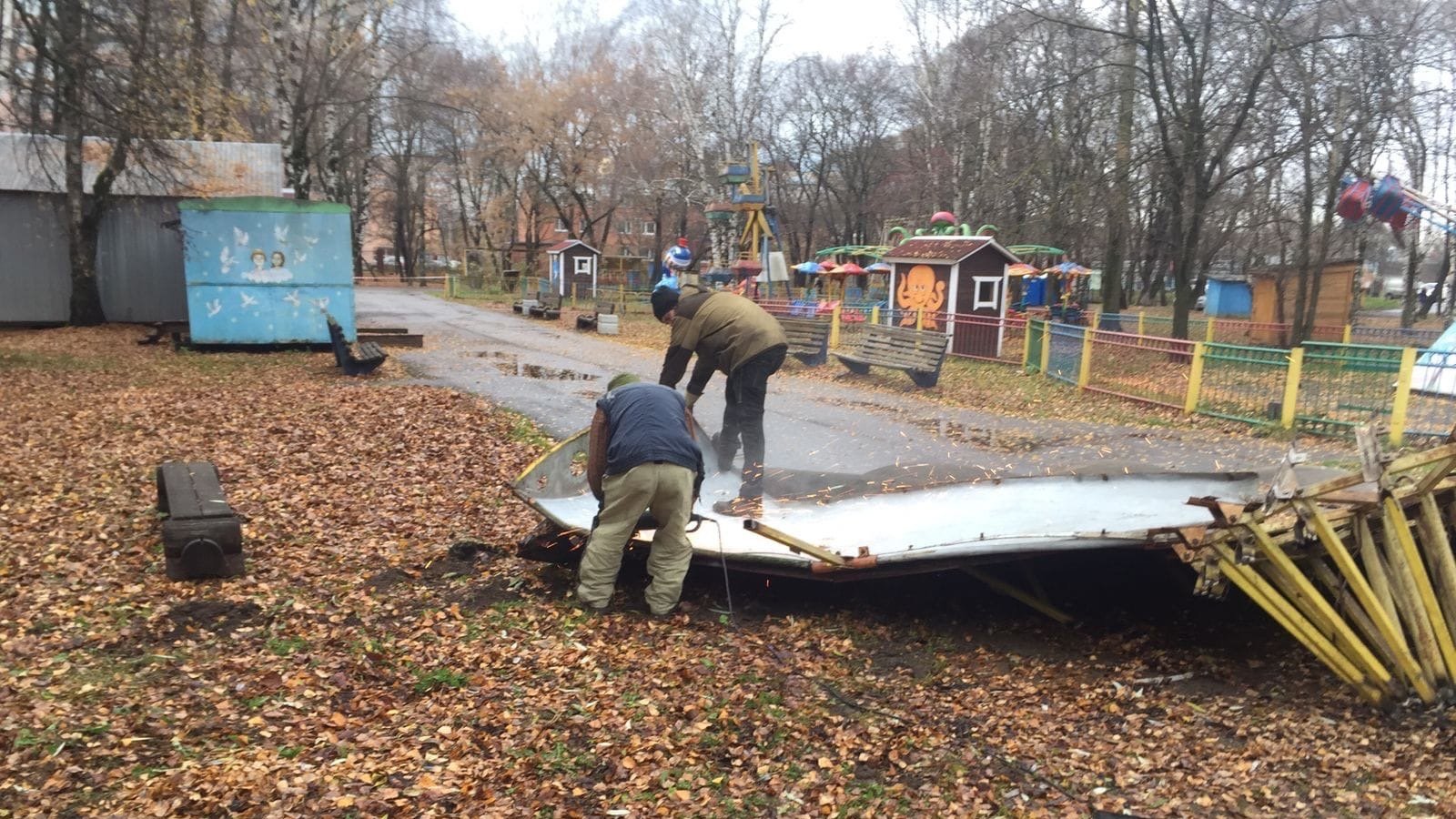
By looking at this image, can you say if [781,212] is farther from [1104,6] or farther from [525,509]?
[525,509]

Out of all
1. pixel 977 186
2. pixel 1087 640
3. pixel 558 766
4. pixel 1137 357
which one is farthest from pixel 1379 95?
pixel 558 766

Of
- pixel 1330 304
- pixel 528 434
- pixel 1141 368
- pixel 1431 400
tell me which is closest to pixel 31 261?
pixel 528 434

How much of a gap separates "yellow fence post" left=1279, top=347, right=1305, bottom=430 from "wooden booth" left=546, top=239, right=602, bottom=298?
31248 millimetres

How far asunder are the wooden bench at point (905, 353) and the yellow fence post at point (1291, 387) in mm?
4822

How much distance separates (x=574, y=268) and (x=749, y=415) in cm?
3402

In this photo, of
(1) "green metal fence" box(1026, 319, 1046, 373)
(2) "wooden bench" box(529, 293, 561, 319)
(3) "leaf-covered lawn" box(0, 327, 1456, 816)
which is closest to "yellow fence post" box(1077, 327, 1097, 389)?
(1) "green metal fence" box(1026, 319, 1046, 373)

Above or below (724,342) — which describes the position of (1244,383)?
below

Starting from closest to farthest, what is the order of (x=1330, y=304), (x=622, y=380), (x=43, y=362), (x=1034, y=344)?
(x=622, y=380) → (x=43, y=362) → (x=1034, y=344) → (x=1330, y=304)

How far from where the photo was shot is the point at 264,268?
53.7 feet

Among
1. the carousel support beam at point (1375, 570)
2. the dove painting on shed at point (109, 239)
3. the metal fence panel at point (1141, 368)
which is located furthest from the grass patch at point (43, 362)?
the carousel support beam at point (1375, 570)

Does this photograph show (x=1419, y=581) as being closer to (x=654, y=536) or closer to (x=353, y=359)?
(x=654, y=536)

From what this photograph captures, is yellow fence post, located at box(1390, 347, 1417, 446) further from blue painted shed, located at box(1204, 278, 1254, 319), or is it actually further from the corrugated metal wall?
blue painted shed, located at box(1204, 278, 1254, 319)

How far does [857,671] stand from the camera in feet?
16.0

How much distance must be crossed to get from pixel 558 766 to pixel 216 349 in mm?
15023
